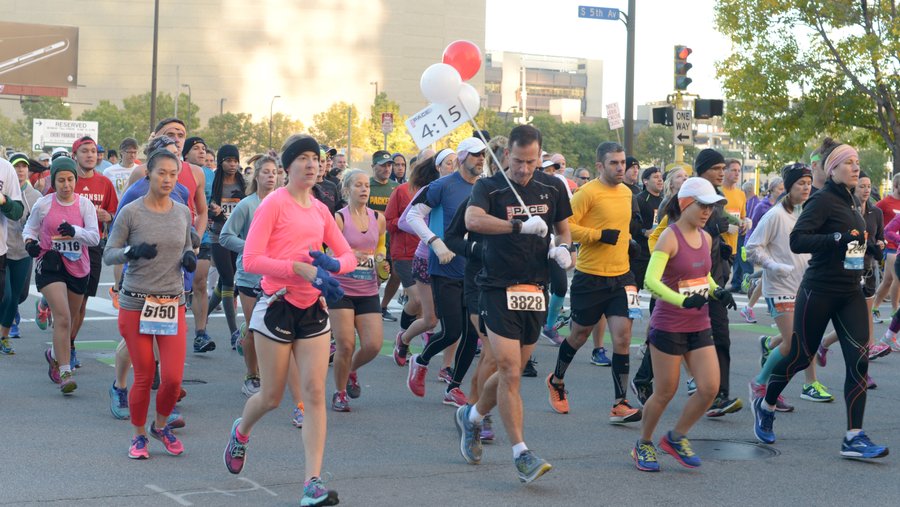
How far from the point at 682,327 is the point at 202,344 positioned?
629 cm

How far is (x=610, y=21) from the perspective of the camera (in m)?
22.3

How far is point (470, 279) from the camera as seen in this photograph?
773 centimetres

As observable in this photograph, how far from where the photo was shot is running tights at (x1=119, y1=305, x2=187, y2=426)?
708 cm

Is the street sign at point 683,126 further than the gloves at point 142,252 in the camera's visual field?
Yes

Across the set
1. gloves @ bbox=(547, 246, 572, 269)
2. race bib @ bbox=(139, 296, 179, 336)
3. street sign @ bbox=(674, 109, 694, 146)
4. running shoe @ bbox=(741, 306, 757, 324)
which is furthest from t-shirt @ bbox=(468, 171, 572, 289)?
street sign @ bbox=(674, 109, 694, 146)

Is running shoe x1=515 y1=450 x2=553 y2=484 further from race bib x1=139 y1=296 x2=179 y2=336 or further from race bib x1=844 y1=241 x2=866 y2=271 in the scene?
race bib x1=844 y1=241 x2=866 y2=271

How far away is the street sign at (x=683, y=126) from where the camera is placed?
21812 millimetres

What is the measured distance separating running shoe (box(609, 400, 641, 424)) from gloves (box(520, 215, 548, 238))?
93.0 inches

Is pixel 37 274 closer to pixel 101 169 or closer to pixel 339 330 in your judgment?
pixel 339 330

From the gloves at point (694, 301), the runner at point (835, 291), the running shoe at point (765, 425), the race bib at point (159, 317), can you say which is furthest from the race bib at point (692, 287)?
the race bib at point (159, 317)

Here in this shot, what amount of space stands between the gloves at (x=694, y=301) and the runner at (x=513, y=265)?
0.70 meters

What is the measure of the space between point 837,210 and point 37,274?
6.22m

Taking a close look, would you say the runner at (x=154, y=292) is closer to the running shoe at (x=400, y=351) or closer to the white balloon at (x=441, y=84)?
the white balloon at (x=441, y=84)

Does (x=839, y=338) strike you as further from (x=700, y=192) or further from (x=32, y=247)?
(x=32, y=247)
